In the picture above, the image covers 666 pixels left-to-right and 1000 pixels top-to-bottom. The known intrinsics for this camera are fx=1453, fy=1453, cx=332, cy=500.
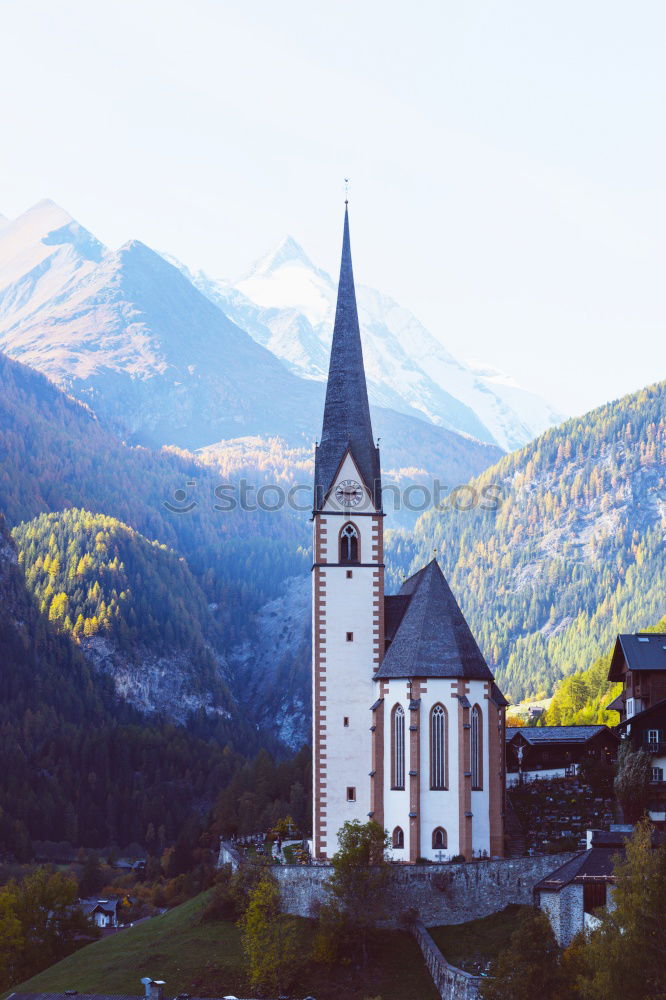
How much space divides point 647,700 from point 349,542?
2201 centimetres

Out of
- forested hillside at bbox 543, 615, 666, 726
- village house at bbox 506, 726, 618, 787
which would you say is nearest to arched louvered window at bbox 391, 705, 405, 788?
village house at bbox 506, 726, 618, 787

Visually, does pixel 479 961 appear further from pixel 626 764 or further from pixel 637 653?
pixel 637 653

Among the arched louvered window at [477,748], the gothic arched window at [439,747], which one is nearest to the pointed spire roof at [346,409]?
the gothic arched window at [439,747]

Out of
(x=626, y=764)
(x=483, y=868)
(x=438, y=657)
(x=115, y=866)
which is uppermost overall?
(x=438, y=657)

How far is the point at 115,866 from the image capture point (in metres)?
186

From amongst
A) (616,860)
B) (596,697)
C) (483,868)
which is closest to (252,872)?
(483,868)

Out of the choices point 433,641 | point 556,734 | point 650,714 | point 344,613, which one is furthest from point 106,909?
point 650,714

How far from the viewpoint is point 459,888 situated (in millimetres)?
79438

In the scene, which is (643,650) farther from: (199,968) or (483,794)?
(199,968)

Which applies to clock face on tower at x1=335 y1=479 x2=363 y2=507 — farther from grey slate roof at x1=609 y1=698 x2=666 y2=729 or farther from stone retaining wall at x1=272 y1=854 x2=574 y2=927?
stone retaining wall at x1=272 y1=854 x2=574 y2=927

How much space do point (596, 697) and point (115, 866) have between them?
64842 millimetres

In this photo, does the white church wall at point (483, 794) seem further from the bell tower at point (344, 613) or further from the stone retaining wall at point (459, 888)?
the bell tower at point (344, 613)

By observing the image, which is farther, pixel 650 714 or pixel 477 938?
pixel 650 714

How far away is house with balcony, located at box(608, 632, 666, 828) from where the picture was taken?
85500mm
